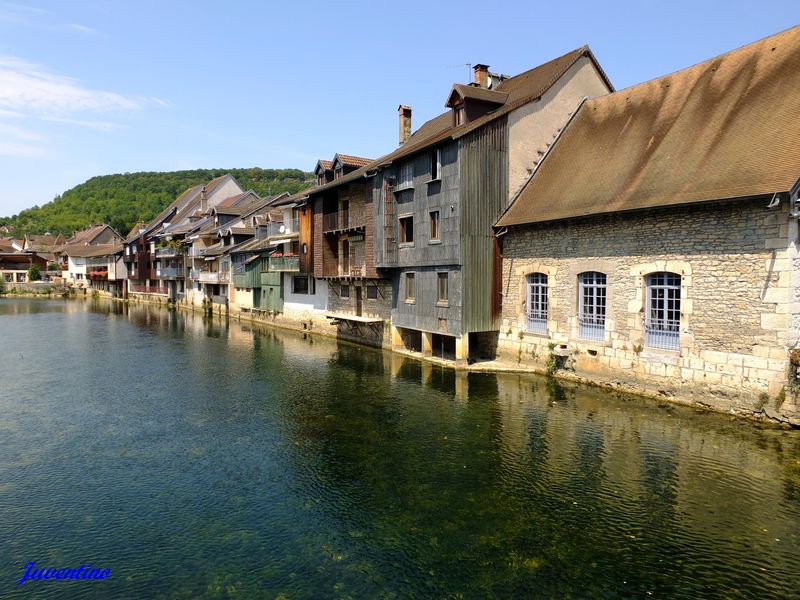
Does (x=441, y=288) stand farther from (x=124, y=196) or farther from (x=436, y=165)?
(x=124, y=196)

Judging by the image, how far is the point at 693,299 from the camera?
15.6 meters

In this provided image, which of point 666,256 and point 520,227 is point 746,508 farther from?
point 520,227

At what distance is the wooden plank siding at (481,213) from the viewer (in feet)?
71.9

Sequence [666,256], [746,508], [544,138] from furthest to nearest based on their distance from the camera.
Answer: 1. [544,138]
2. [666,256]
3. [746,508]

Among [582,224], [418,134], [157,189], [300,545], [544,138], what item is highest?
[157,189]

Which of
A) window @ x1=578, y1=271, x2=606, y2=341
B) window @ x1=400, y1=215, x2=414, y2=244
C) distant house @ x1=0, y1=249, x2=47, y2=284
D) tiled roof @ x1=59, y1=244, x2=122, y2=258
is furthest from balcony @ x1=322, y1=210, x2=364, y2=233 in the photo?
distant house @ x1=0, y1=249, x2=47, y2=284

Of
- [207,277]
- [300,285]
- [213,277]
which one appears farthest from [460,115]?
[207,277]

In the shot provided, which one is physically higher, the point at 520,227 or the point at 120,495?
the point at 520,227

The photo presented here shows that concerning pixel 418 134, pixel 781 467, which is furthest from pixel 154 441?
pixel 418 134

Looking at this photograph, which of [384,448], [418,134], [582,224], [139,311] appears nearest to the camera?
[384,448]

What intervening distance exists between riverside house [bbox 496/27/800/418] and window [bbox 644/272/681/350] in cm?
4

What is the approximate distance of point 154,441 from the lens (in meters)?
14.2

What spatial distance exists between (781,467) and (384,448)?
9.06 meters

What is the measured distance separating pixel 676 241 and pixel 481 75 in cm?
1677
